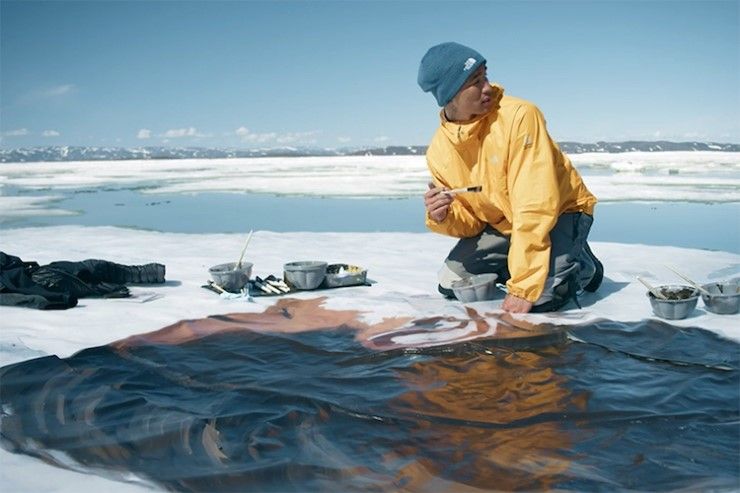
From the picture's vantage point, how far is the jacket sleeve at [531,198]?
128 inches

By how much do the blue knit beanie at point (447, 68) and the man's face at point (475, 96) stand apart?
43 millimetres

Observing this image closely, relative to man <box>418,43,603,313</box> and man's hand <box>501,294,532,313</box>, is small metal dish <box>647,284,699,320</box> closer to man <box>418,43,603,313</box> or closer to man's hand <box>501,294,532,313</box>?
man <box>418,43,603,313</box>

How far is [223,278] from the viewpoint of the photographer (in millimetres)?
4215

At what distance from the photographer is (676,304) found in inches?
131

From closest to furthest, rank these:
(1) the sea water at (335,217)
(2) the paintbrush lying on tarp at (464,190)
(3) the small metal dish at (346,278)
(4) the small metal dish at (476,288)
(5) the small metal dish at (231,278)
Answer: (2) the paintbrush lying on tarp at (464,190)
(4) the small metal dish at (476,288)
(5) the small metal dish at (231,278)
(3) the small metal dish at (346,278)
(1) the sea water at (335,217)

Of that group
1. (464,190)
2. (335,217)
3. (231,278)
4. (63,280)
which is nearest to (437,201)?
(464,190)

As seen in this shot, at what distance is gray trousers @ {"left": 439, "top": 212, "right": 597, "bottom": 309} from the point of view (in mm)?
3559

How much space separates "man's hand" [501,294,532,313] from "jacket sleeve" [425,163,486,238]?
55 cm

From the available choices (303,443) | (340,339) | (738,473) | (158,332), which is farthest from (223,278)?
(738,473)

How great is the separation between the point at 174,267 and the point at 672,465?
4089mm

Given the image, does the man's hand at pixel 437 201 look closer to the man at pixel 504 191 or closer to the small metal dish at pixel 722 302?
the man at pixel 504 191

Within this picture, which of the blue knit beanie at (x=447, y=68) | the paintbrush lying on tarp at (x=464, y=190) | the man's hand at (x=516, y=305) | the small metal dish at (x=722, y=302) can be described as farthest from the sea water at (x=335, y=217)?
the blue knit beanie at (x=447, y=68)

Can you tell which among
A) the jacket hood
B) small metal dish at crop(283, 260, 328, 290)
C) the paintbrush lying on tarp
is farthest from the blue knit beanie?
small metal dish at crop(283, 260, 328, 290)

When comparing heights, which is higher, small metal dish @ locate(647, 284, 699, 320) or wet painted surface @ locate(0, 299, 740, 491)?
small metal dish @ locate(647, 284, 699, 320)
